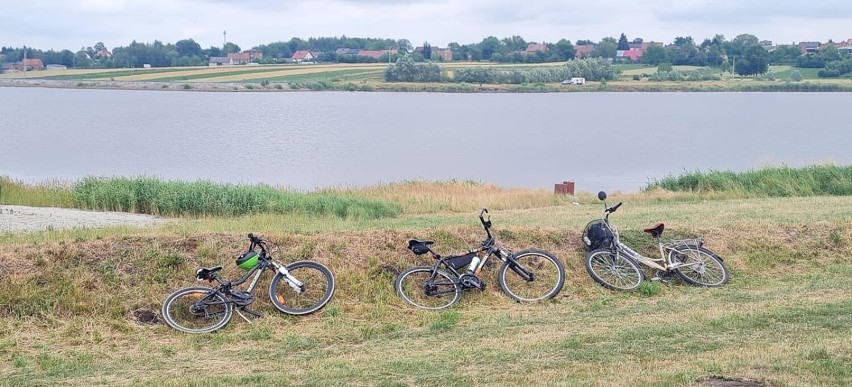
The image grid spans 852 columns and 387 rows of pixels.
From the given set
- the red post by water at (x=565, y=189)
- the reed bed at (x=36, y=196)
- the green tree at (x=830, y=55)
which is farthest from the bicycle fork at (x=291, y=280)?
the green tree at (x=830, y=55)

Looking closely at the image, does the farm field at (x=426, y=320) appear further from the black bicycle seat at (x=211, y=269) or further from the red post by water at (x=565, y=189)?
the red post by water at (x=565, y=189)

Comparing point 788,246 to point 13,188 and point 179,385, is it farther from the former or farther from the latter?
point 13,188

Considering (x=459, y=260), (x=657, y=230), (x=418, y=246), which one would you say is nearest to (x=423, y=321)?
(x=459, y=260)

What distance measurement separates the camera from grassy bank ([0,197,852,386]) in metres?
9.11

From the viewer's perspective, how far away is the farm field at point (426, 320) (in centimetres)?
910

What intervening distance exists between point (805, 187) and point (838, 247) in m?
11.9

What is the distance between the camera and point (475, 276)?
13320 millimetres

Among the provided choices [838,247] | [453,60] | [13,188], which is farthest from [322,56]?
[838,247]

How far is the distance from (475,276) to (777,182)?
17337mm

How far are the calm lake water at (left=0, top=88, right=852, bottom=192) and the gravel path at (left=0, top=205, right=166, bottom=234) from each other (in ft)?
57.5

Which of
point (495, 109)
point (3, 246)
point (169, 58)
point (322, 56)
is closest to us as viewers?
point (3, 246)

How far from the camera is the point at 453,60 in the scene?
158375mm

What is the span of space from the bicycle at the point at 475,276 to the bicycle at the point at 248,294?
114 centimetres

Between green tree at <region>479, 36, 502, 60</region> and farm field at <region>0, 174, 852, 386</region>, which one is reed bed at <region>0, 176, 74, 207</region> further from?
green tree at <region>479, 36, 502, 60</region>
